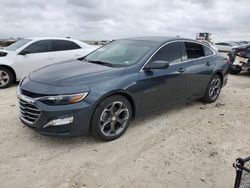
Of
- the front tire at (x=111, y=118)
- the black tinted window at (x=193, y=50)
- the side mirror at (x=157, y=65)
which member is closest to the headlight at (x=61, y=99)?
the front tire at (x=111, y=118)

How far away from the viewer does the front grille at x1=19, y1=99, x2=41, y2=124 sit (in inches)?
138

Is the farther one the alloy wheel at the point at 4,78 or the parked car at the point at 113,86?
the alloy wheel at the point at 4,78

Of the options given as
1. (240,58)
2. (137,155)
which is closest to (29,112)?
(137,155)

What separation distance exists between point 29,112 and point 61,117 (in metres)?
0.54

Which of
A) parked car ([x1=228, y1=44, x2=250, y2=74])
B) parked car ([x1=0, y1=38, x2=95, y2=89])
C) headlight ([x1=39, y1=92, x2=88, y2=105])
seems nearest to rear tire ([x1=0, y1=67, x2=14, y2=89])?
parked car ([x1=0, y1=38, x2=95, y2=89])

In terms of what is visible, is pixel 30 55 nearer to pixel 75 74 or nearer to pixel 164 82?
pixel 75 74

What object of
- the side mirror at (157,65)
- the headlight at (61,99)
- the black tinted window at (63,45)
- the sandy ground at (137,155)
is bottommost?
the sandy ground at (137,155)

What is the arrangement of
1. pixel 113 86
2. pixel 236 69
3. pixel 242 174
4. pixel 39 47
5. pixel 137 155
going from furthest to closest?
pixel 236 69 < pixel 39 47 < pixel 113 86 < pixel 137 155 < pixel 242 174

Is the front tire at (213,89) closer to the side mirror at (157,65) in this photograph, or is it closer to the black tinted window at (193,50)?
the black tinted window at (193,50)

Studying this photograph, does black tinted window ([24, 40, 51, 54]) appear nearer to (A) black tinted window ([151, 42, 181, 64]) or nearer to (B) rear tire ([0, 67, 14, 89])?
(B) rear tire ([0, 67, 14, 89])

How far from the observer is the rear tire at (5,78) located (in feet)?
24.0

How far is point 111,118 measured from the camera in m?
3.88

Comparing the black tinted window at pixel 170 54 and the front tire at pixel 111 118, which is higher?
the black tinted window at pixel 170 54

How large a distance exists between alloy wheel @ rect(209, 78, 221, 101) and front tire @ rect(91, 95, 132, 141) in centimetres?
263
